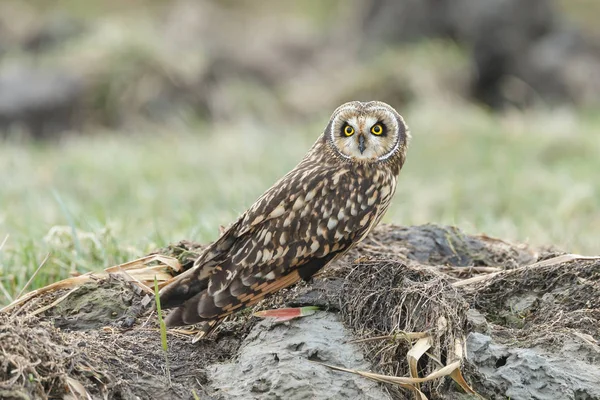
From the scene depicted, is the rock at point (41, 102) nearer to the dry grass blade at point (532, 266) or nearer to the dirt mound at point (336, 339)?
the dirt mound at point (336, 339)

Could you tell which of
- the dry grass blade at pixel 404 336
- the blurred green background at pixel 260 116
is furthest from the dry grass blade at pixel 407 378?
the blurred green background at pixel 260 116

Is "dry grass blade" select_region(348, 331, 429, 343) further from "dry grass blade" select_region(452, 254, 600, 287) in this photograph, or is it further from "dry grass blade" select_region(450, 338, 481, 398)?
"dry grass blade" select_region(452, 254, 600, 287)

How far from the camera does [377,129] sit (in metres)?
4.34

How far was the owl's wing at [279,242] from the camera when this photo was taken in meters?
3.83

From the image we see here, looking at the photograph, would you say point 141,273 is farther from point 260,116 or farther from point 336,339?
point 260,116

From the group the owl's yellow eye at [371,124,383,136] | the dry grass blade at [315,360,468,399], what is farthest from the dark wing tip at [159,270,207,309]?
the owl's yellow eye at [371,124,383,136]

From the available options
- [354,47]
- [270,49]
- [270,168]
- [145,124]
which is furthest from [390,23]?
[270,168]

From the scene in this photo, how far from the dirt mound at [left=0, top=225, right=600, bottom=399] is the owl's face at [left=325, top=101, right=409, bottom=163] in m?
0.53

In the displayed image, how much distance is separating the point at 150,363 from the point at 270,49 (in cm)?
1923

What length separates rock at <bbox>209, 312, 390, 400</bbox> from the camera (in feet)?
11.0

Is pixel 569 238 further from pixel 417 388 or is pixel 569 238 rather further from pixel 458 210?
pixel 417 388

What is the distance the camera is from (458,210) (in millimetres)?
9688

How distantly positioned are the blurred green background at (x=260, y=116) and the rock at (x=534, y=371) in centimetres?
232

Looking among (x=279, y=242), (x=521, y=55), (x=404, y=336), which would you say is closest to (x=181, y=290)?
(x=279, y=242)
